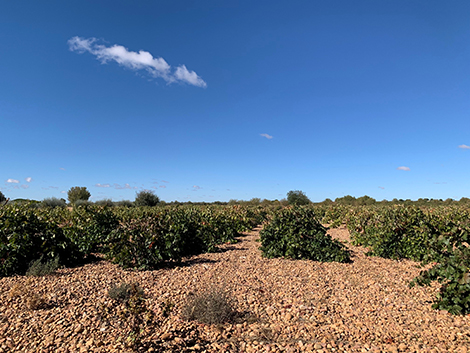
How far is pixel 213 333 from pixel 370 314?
2.58m

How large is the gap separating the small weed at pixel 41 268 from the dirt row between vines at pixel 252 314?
249mm

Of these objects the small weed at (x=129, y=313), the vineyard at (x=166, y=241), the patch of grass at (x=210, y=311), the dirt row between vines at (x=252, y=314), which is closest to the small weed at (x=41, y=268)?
the vineyard at (x=166, y=241)

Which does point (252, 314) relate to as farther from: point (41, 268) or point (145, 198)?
point (145, 198)

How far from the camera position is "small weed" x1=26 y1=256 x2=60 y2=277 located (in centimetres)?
629

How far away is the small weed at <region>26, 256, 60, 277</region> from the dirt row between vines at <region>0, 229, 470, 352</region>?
0.82 ft

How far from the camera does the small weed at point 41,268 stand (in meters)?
6.29

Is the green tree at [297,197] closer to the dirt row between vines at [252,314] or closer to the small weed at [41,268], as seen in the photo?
the dirt row between vines at [252,314]

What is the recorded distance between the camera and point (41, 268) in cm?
642

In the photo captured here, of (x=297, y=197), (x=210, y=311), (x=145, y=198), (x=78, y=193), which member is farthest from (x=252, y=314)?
(x=297, y=197)

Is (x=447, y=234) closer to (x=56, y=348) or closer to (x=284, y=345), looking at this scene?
(x=284, y=345)

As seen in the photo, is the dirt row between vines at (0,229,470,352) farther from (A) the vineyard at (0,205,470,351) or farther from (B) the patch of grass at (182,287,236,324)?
(A) the vineyard at (0,205,470,351)

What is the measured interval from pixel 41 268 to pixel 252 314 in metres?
4.92

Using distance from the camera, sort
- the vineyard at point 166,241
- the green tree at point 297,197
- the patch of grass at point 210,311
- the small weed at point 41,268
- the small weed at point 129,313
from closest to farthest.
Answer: the small weed at point 129,313
the patch of grass at point 210,311
the small weed at point 41,268
the vineyard at point 166,241
the green tree at point 297,197

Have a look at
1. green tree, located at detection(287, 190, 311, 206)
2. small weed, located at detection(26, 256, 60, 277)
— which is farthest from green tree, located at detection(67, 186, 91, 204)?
small weed, located at detection(26, 256, 60, 277)
